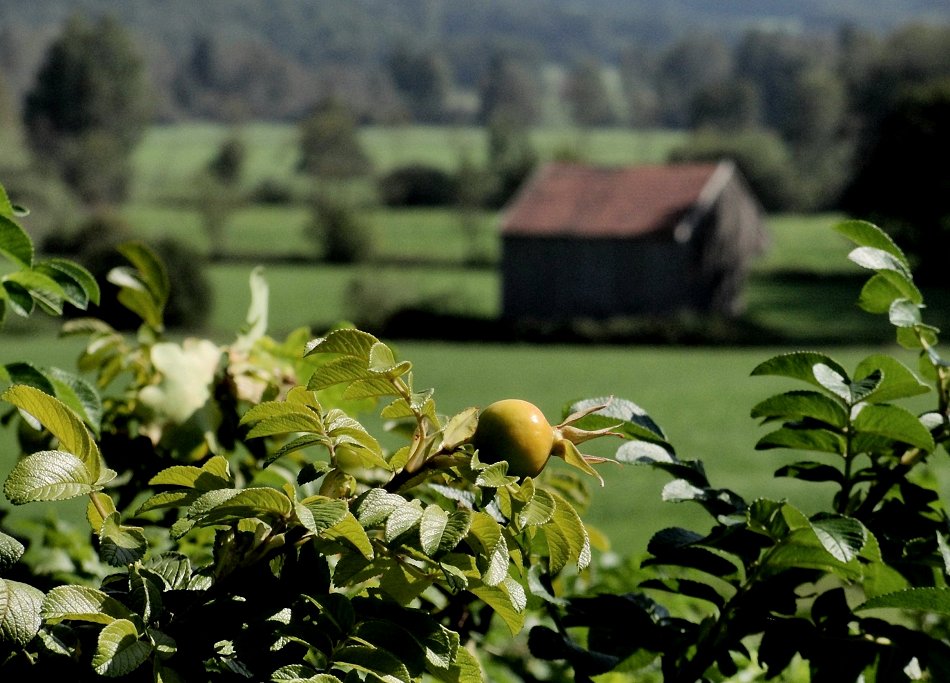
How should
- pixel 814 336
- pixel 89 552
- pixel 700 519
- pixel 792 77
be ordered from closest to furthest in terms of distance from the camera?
pixel 89 552, pixel 700 519, pixel 814 336, pixel 792 77

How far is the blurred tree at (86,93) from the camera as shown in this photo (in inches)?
1795

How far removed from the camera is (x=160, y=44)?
77.5 meters

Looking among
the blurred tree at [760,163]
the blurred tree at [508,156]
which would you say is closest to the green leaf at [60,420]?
the blurred tree at [508,156]

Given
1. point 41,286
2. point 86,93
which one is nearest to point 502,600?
point 41,286

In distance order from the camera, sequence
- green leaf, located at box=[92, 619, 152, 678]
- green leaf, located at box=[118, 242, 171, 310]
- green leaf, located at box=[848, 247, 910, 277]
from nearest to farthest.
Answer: green leaf, located at box=[92, 619, 152, 678] < green leaf, located at box=[848, 247, 910, 277] < green leaf, located at box=[118, 242, 171, 310]

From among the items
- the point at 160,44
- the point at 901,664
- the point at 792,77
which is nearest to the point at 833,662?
the point at 901,664

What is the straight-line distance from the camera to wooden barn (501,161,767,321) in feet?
72.2

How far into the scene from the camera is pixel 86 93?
1816 inches

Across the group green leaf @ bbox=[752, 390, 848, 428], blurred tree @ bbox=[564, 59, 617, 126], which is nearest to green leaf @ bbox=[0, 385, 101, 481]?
green leaf @ bbox=[752, 390, 848, 428]

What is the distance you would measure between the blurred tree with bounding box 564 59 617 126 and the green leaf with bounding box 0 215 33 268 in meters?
58.1

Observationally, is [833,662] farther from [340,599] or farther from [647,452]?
[340,599]

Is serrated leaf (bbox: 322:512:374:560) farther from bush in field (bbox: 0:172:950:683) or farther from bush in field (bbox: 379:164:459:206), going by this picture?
bush in field (bbox: 379:164:459:206)

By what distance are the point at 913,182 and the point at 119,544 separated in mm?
27207

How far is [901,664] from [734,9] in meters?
110
